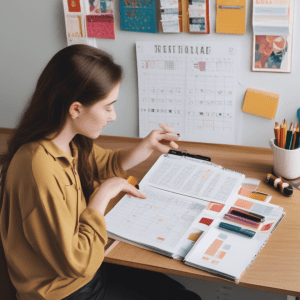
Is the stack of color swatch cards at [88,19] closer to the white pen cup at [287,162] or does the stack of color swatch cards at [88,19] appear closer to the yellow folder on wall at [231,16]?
the yellow folder on wall at [231,16]

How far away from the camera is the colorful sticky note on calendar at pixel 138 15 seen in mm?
1383

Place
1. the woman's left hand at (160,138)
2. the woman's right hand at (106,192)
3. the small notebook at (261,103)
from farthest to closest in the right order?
the small notebook at (261,103)
the woman's left hand at (160,138)
the woman's right hand at (106,192)

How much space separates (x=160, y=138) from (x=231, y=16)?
0.47 meters

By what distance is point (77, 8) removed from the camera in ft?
4.80

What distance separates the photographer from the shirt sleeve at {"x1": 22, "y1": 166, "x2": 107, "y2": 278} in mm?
883

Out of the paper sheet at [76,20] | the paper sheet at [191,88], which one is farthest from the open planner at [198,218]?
the paper sheet at [76,20]

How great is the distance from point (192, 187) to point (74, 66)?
0.52 metres

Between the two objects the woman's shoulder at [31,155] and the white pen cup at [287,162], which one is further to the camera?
the white pen cup at [287,162]

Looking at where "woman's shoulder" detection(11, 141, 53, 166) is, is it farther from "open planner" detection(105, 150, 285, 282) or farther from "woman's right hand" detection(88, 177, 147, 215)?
"open planner" detection(105, 150, 285, 282)

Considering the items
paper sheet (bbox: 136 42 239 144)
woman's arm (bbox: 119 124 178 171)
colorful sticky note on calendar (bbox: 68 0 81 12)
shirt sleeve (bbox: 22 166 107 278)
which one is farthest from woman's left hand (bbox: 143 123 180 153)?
colorful sticky note on calendar (bbox: 68 0 81 12)

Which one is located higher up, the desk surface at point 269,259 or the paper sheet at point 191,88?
the paper sheet at point 191,88

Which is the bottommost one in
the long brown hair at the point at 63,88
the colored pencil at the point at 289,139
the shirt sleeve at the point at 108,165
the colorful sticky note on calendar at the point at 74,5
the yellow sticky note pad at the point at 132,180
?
the yellow sticky note pad at the point at 132,180

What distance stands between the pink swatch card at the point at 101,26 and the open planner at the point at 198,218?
0.53 meters

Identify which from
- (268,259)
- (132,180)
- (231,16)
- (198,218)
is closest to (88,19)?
(231,16)
